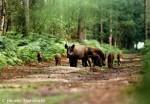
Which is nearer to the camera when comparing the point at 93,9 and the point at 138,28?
the point at 93,9

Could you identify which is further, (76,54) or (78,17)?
(78,17)

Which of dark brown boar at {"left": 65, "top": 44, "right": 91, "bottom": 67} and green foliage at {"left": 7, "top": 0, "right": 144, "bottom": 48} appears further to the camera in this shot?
green foliage at {"left": 7, "top": 0, "right": 144, "bottom": 48}

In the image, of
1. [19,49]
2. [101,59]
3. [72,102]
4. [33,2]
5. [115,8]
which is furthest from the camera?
[115,8]

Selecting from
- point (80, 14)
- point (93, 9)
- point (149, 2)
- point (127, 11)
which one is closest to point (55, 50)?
point (80, 14)

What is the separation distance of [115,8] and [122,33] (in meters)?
7.98

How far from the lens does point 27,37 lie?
3591cm

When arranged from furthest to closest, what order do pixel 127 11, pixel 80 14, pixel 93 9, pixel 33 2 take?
pixel 127 11, pixel 93 9, pixel 80 14, pixel 33 2

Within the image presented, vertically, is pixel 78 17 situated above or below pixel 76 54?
above

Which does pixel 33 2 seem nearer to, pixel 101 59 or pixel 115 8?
pixel 101 59

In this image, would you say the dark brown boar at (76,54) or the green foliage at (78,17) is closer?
the dark brown boar at (76,54)

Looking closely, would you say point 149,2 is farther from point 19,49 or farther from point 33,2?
point 19,49

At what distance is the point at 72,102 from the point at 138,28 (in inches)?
3133

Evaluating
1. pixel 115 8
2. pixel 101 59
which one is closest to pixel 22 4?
pixel 101 59

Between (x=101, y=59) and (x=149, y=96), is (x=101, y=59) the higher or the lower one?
the lower one
